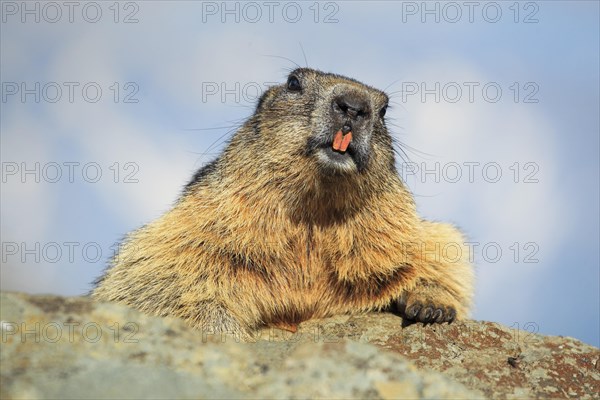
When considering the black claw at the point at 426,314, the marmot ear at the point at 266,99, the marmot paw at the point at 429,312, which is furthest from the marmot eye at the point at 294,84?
the black claw at the point at 426,314

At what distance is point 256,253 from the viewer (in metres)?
7.73

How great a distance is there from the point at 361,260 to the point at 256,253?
45.8 inches

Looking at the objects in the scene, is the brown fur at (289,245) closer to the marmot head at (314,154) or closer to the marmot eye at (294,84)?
the marmot head at (314,154)

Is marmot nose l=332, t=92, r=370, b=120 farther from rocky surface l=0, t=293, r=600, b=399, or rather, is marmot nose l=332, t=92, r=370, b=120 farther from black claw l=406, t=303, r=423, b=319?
rocky surface l=0, t=293, r=600, b=399

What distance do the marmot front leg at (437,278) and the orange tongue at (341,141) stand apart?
5.15ft

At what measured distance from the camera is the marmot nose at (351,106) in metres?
7.40

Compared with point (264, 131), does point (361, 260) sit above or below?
below

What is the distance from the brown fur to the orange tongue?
22 centimetres

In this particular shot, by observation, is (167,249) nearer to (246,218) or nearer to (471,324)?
(246,218)

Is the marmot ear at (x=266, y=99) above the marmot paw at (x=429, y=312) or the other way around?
above

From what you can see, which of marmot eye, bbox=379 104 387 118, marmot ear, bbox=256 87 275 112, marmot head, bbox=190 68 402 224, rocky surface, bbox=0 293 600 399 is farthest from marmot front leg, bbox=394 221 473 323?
rocky surface, bbox=0 293 600 399

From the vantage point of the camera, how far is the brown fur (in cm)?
761

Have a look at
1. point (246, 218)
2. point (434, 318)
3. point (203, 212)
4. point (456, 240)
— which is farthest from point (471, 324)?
point (203, 212)
